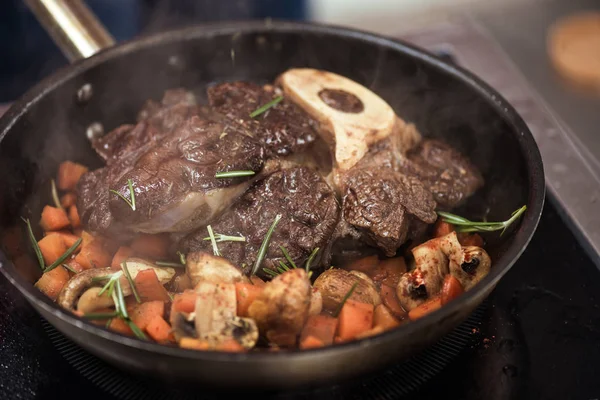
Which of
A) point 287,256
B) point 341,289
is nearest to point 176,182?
point 287,256

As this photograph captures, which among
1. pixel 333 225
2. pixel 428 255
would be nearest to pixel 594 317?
pixel 428 255

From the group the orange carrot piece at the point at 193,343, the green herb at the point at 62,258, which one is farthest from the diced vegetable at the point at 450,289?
the green herb at the point at 62,258

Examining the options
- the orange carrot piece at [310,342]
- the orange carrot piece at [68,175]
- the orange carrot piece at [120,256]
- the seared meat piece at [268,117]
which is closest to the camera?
the orange carrot piece at [310,342]

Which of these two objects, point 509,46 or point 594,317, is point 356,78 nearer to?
point 594,317

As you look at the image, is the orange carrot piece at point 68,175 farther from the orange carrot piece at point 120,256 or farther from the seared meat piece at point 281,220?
the seared meat piece at point 281,220

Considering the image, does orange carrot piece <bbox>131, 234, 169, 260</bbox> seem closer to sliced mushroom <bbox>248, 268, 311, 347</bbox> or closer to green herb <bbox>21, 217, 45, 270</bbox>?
green herb <bbox>21, 217, 45, 270</bbox>

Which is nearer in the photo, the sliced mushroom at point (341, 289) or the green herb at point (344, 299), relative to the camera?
the green herb at point (344, 299)

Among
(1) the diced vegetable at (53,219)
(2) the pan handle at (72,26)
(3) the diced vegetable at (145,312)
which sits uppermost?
(2) the pan handle at (72,26)

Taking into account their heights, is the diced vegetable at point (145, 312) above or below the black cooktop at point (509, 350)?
above

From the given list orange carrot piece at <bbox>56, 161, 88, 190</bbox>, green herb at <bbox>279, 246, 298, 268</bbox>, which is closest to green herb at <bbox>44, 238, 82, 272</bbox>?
orange carrot piece at <bbox>56, 161, 88, 190</bbox>
